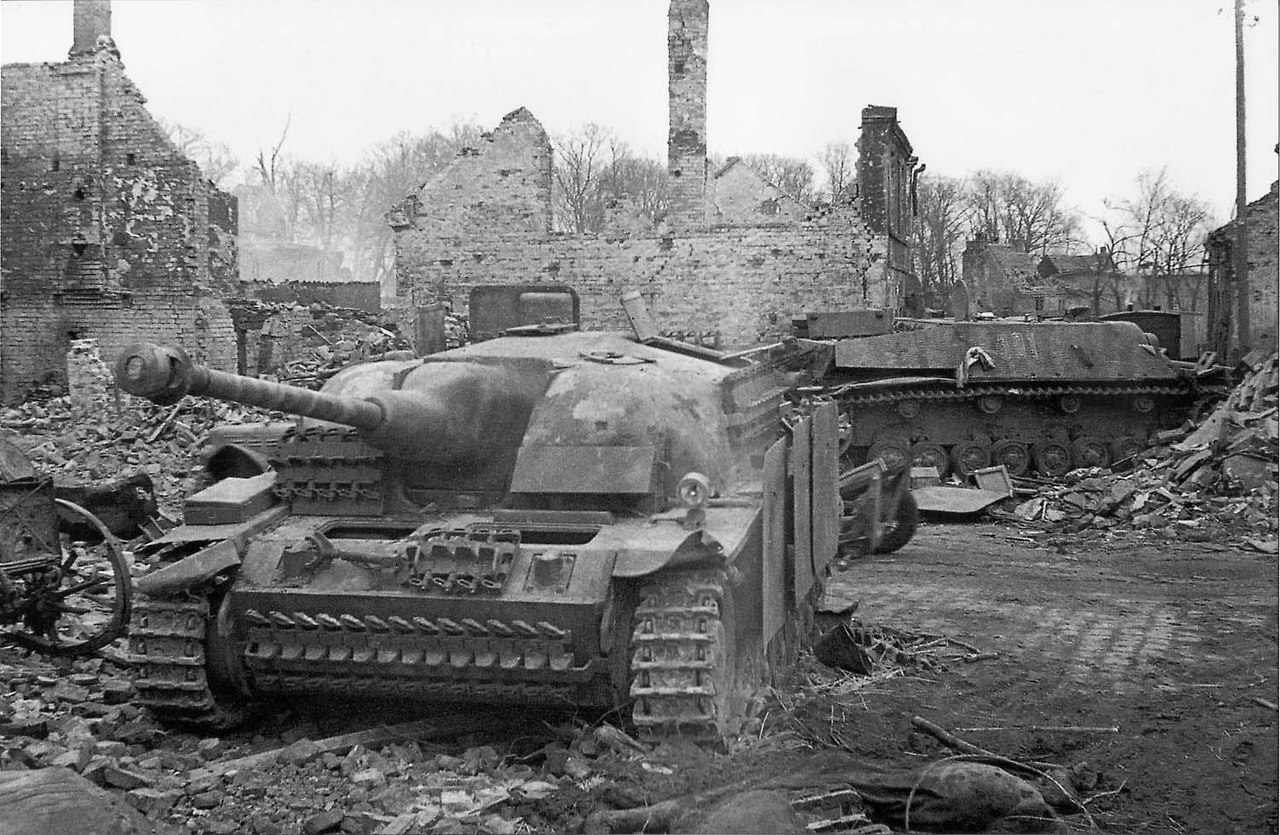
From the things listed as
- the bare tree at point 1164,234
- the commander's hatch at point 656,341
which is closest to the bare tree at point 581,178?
the bare tree at point 1164,234

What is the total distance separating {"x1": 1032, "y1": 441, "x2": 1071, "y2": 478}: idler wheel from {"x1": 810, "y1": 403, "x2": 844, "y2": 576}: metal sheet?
10.1m

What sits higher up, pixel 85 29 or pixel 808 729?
pixel 85 29

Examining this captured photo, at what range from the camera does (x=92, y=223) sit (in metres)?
18.6

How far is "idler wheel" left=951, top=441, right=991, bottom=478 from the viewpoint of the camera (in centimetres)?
1716

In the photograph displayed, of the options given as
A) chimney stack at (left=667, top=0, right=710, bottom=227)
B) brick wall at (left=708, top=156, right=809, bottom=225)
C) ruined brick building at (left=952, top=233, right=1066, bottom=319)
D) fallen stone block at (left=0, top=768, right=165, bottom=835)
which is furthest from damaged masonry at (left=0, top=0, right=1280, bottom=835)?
ruined brick building at (left=952, top=233, right=1066, bottom=319)

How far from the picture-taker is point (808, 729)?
5.96 m

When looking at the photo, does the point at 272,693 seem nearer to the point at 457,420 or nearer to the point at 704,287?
the point at 457,420

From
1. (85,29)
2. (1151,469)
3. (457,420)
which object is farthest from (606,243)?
(457,420)

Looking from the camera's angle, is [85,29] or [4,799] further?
[85,29]

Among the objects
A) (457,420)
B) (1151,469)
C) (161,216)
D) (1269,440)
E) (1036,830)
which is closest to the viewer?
(1036,830)

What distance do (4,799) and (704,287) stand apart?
18.1m

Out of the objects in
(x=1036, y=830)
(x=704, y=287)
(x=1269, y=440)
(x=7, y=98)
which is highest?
(x=7, y=98)

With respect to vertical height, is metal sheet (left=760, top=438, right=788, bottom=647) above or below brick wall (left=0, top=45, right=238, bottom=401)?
below

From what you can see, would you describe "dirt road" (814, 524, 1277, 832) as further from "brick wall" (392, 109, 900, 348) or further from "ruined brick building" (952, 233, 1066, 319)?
"ruined brick building" (952, 233, 1066, 319)
